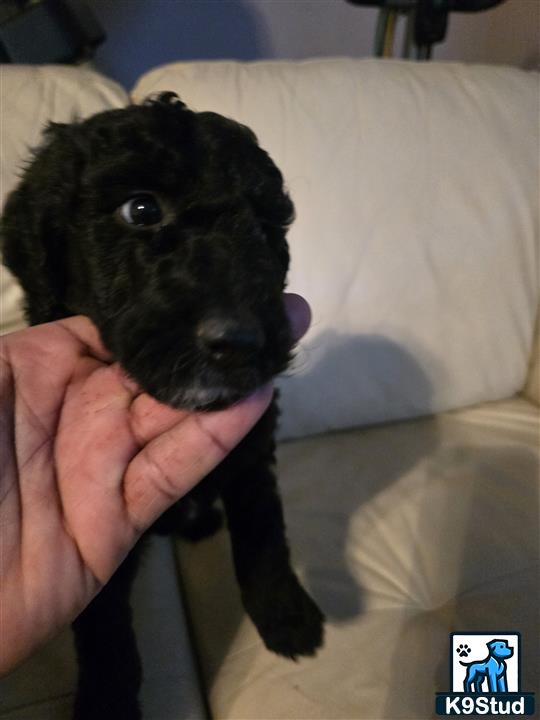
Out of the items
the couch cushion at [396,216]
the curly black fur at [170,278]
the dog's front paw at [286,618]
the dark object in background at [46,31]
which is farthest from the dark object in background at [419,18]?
the dog's front paw at [286,618]

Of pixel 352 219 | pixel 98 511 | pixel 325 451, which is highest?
pixel 352 219

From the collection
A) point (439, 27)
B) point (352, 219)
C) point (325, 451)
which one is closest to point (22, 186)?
point (352, 219)

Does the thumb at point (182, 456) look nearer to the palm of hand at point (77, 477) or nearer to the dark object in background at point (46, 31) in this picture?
the palm of hand at point (77, 477)

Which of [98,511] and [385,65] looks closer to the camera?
[98,511]

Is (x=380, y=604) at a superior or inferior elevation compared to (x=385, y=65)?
inferior

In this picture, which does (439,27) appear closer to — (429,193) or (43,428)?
(429,193)

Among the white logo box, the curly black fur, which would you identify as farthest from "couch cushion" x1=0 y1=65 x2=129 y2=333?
the white logo box
